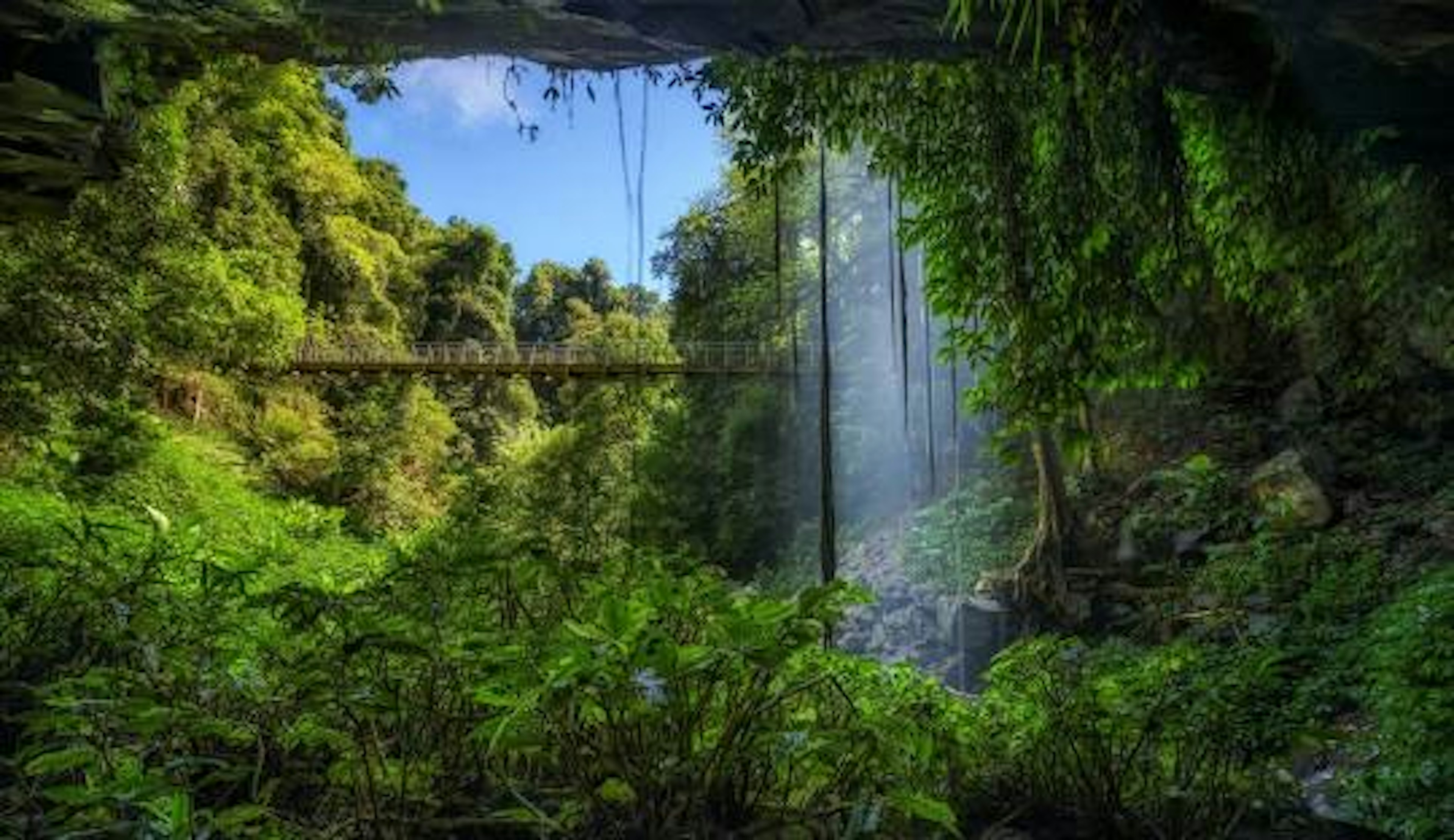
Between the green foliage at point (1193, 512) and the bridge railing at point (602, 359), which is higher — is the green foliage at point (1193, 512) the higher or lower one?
the lower one

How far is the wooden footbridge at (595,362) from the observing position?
18953mm

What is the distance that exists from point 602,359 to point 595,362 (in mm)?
438

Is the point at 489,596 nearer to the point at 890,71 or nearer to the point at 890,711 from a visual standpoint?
the point at 890,711

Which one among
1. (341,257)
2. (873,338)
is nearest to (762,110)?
(873,338)

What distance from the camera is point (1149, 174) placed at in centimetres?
466

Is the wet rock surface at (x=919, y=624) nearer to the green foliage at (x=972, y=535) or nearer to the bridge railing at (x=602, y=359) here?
the green foliage at (x=972, y=535)

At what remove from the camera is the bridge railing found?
62.3 feet

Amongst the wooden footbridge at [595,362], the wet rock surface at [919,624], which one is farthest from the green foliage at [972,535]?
the wooden footbridge at [595,362]

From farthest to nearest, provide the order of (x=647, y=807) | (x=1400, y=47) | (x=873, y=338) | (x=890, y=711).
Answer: (x=873, y=338) → (x=1400, y=47) → (x=890, y=711) → (x=647, y=807)

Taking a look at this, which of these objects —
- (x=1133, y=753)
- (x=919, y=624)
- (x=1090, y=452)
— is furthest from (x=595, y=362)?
(x=1133, y=753)

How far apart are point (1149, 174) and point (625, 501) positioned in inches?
613

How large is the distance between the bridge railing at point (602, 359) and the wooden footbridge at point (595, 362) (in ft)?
0.06

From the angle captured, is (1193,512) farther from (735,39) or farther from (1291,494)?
(735,39)

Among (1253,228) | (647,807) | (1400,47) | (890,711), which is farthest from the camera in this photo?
(1253,228)
